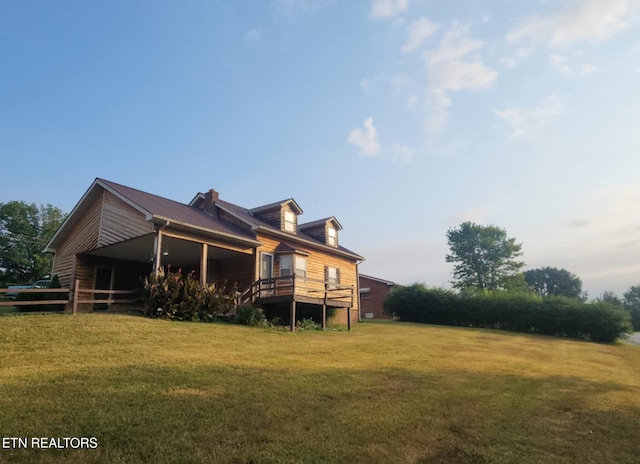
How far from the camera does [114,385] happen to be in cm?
691

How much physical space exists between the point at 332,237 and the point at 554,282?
85646mm

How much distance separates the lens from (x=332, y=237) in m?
27.3

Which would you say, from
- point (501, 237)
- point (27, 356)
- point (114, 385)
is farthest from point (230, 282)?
point (501, 237)

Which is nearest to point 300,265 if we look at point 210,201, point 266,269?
point 266,269

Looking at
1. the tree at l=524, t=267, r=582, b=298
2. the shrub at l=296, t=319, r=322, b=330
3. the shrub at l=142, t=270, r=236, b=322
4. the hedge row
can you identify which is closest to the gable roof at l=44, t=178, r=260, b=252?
the shrub at l=142, t=270, r=236, b=322

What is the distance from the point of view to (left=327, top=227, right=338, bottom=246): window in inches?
1060

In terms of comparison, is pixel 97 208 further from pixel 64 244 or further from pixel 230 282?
pixel 230 282

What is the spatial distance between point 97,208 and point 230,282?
7.05m

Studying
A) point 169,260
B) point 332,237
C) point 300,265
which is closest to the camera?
point 169,260

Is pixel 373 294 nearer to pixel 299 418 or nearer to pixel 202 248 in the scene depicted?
pixel 202 248

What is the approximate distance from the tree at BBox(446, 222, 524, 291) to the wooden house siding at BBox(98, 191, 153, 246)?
167ft

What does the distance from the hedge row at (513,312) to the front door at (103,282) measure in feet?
63.3

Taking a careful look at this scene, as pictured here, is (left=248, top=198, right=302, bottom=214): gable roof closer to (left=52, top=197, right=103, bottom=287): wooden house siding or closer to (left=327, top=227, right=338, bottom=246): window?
(left=327, top=227, right=338, bottom=246): window

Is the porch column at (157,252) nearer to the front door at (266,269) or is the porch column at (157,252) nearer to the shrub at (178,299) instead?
the shrub at (178,299)
